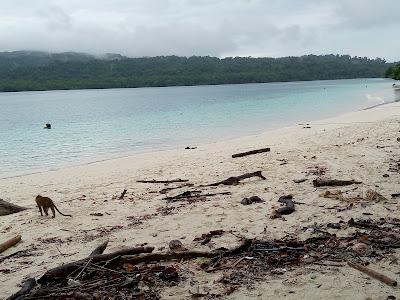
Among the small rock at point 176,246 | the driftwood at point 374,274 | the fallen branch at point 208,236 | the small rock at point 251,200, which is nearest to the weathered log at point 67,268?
the small rock at point 176,246

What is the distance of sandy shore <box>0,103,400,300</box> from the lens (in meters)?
5.33

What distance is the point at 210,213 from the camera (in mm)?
8922

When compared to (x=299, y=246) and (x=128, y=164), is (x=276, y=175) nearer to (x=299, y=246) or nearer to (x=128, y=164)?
(x=299, y=246)

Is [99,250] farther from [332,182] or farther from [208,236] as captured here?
[332,182]

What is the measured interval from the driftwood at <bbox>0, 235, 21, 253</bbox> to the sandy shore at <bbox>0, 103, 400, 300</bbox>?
0.14 meters

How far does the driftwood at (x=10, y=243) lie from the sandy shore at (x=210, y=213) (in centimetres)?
14

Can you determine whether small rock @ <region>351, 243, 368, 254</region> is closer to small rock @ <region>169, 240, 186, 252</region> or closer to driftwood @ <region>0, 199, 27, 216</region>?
small rock @ <region>169, 240, 186, 252</region>

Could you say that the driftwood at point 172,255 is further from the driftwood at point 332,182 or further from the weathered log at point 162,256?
the driftwood at point 332,182

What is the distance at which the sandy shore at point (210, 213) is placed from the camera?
5.33 metres

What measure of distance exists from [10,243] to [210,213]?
3.92 m

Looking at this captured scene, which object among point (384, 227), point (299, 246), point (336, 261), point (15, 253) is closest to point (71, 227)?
point (15, 253)

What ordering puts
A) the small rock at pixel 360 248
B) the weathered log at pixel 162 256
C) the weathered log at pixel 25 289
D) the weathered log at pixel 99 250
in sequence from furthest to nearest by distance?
the weathered log at pixel 99 250 → the weathered log at pixel 162 256 → the small rock at pixel 360 248 → the weathered log at pixel 25 289

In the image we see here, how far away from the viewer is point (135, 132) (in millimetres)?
36469

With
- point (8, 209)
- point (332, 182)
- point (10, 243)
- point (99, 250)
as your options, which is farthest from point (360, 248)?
point (8, 209)
